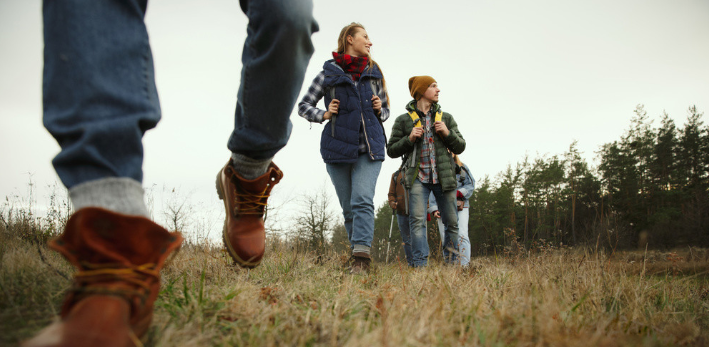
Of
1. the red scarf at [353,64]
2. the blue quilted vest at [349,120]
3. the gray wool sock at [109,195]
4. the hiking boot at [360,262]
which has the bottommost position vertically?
the hiking boot at [360,262]

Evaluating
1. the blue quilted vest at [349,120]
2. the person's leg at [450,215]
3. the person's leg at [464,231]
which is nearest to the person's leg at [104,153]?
the blue quilted vest at [349,120]

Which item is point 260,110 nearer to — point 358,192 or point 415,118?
point 358,192

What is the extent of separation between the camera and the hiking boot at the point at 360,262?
316 centimetres

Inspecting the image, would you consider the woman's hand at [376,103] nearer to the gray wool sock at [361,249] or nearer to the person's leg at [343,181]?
the person's leg at [343,181]

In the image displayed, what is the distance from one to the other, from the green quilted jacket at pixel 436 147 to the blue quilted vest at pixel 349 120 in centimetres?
97

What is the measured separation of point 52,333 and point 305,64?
1045mm

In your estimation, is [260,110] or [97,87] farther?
[260,110]

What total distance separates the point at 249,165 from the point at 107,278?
770mm

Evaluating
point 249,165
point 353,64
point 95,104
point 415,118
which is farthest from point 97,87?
point 415,118

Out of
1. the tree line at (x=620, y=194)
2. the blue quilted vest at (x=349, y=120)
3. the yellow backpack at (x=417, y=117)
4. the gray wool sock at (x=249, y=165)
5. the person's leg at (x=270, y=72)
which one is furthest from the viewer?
the tree line at (x=620, y=194)

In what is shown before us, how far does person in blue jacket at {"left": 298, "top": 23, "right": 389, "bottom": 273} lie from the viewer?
3.49 m

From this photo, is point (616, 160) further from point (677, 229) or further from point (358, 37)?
point (358, 37)

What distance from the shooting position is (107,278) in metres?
0.79

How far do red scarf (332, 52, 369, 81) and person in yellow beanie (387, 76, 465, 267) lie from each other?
1.06 metres
